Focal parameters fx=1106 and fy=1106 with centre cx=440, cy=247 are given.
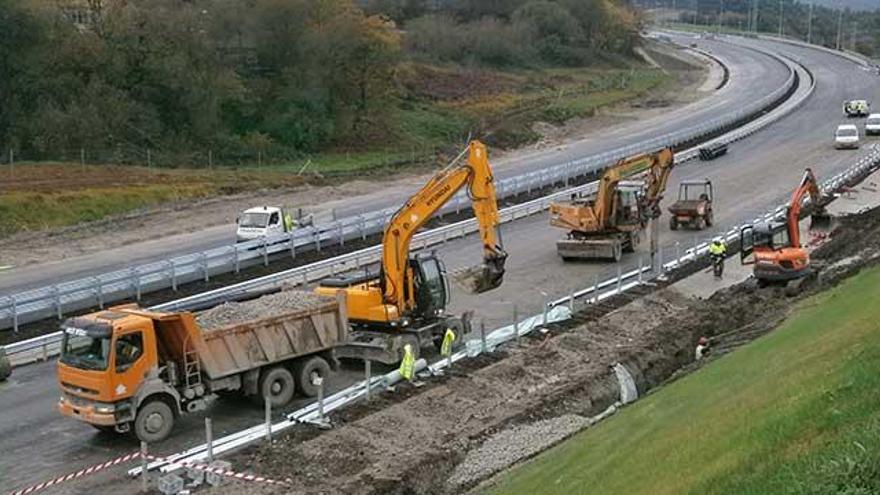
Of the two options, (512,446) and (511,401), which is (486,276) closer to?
(511,401)

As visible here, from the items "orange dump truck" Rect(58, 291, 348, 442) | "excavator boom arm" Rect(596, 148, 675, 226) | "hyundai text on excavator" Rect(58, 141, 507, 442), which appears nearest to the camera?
"orange dump truck" Rect(58, 291, 348, 442)

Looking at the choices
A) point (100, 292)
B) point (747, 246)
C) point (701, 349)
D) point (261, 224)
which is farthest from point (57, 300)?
point (747, 246)

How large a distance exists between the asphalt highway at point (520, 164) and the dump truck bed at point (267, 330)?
1598 centimetres

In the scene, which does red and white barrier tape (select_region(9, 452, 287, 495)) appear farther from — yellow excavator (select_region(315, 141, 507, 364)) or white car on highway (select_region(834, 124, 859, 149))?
white car on highway (select_region(834, 124, 859, 149))

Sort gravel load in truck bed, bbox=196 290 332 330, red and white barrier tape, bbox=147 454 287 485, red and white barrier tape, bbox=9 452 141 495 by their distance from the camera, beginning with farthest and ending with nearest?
1. gravel load in truck bed, bbox=196 290 332 330
2. red and white barrier tape, bbox=147 454 287 485
3. red and white barrier tape, bbox=9 452 141 495

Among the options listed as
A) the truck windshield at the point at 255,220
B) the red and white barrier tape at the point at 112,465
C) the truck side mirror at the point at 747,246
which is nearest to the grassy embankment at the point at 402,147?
the truck windshield at the point at 255,220

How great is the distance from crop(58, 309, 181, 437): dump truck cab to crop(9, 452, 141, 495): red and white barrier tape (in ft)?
1.94

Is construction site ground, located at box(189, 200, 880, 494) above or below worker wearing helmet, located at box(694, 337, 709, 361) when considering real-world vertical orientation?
below

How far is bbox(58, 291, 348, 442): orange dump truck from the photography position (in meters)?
19.3

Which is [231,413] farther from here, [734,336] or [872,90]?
[872,90]

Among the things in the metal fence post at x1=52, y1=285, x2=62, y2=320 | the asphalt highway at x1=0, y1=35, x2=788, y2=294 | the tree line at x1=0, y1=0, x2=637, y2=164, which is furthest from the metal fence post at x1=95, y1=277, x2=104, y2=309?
the tree line at x1=0, y1=0, x2=637, y2=164

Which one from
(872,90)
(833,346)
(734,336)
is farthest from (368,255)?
(872,90)

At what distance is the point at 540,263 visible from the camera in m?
37.7

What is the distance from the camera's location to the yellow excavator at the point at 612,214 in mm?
37469
